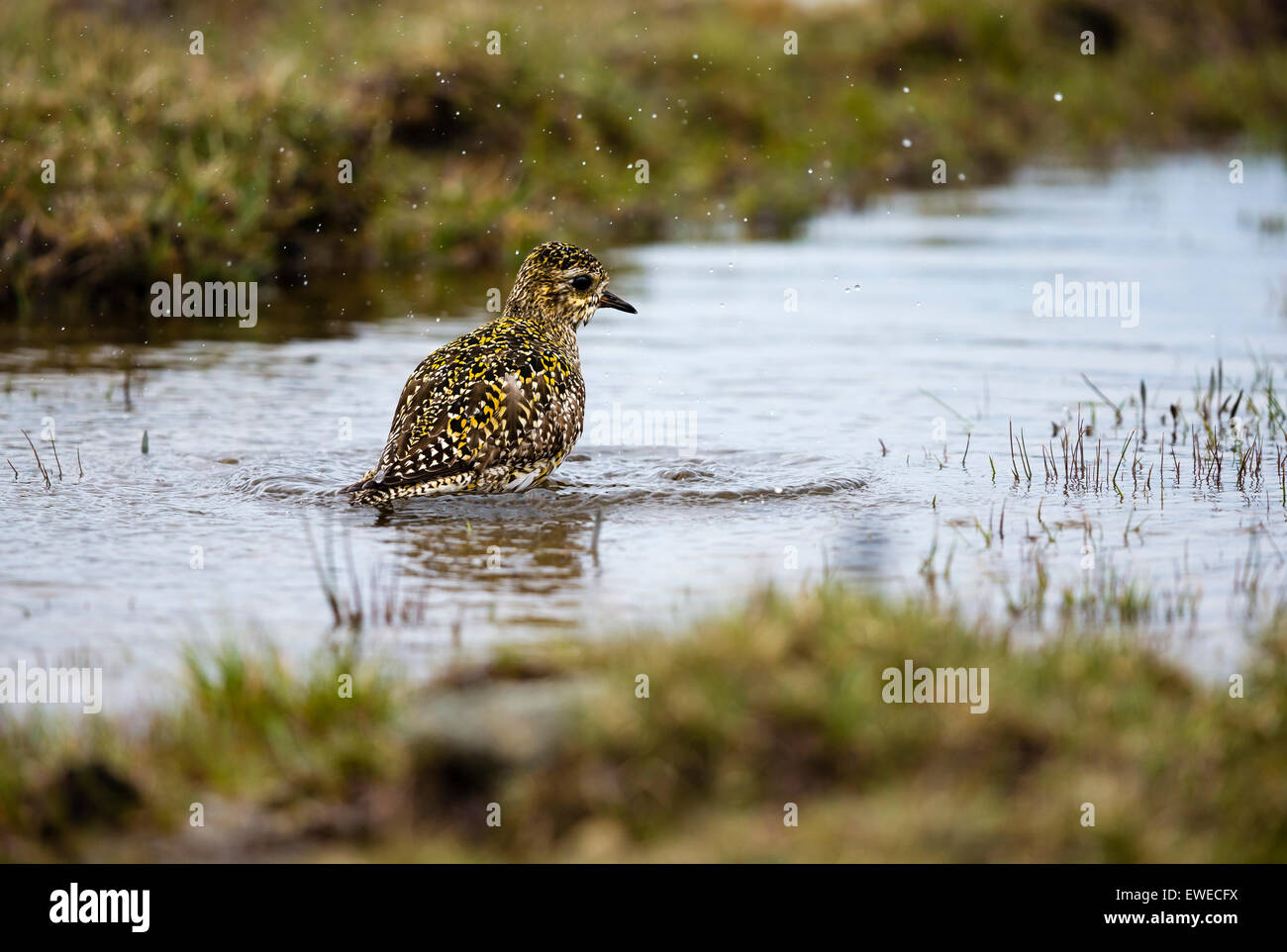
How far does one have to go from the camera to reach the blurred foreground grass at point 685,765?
16.1ft

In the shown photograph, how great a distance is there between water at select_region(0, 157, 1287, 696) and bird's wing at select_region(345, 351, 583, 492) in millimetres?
317

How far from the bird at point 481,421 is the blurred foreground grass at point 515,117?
7.40 meters

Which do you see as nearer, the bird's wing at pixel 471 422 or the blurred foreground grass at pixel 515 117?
the bird's wing at pixel 471 422

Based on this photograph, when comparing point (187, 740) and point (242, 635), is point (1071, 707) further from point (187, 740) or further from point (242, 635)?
point (242, 635)

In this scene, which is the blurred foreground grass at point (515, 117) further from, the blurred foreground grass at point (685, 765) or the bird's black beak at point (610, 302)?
the blurred foreground grass at point (685, 765)

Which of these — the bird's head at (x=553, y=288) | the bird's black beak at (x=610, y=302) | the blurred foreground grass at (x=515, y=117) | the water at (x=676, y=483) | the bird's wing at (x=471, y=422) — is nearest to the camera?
the water at (x=676, y=483)

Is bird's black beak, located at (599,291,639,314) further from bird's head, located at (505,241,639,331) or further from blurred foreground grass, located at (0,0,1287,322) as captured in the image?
blurred foreground grass, located at (0,0,1287,322)

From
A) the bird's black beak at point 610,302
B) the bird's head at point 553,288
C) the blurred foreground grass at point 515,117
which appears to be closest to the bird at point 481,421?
the bird's head at point 553,288

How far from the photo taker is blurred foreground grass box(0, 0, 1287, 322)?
54.9 feet

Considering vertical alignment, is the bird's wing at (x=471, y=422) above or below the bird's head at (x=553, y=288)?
below

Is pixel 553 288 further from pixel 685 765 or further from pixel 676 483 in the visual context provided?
pixel 685 765

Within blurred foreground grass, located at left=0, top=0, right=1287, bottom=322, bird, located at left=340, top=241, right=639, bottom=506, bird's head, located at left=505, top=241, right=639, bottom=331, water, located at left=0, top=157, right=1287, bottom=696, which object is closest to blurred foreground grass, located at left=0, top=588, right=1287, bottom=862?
water, located at left=0, top=157, right=1287, bottom=696

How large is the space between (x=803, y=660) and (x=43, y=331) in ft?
36.8

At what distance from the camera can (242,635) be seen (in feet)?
23.0
